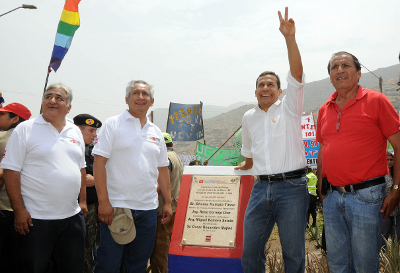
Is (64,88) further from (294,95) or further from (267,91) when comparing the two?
(294,95)

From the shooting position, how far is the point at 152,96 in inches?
130

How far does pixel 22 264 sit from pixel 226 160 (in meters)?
9.08

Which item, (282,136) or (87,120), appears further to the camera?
(87,120)

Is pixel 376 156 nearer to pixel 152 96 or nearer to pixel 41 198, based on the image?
pixel 152 96

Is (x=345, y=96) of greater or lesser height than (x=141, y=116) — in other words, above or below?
above

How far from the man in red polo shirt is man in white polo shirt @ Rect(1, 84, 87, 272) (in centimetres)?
230

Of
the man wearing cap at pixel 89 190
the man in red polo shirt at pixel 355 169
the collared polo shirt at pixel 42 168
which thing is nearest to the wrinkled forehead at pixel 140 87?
the collared polo shirt at pixel 42 168

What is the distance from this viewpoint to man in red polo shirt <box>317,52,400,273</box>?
7.82ft

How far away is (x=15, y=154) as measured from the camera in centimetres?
263

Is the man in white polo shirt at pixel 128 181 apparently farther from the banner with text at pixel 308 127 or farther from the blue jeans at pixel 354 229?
the banner with text at pixel 308 127

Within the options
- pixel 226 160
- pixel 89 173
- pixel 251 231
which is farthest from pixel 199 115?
pixel 251 231

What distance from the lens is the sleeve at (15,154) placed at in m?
2.60

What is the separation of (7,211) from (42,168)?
71 cm

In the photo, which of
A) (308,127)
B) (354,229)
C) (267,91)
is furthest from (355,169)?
(308,127)
